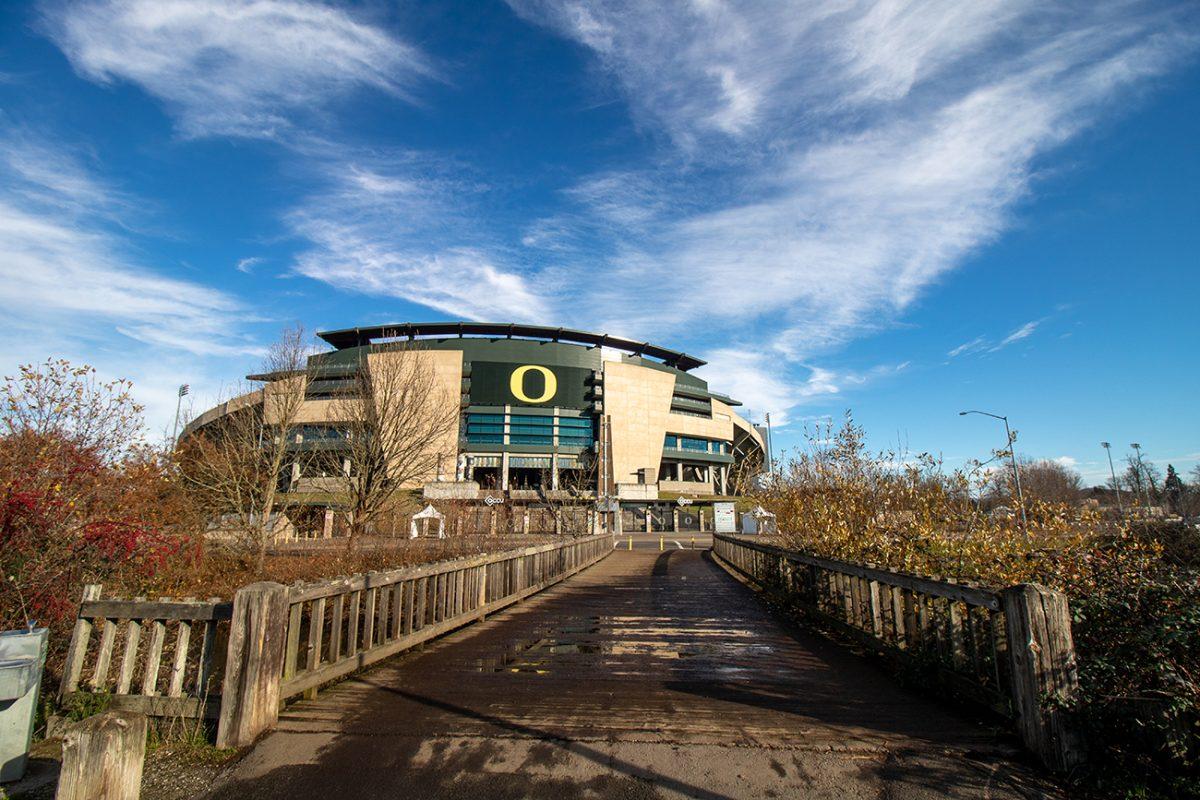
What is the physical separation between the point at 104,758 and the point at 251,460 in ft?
68.9

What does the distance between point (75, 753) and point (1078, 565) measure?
7.67m

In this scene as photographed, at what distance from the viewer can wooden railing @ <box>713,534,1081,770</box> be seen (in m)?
4.16

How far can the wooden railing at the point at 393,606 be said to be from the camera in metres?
5.41

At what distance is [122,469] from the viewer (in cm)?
946

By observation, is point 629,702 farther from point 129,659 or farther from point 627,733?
point 129,659

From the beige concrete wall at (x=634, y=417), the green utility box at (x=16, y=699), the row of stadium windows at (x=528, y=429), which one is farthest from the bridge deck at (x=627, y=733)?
the beige concrete wall at (x=634, y=417)

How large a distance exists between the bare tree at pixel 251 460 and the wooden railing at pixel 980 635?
15.9 m

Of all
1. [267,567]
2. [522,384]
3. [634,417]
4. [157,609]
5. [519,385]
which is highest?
[522,384]

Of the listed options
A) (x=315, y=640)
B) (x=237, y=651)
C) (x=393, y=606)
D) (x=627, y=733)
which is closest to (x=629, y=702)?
(x=627, y=733)

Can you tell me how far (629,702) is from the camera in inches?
216

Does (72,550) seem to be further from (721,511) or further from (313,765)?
(721,511)

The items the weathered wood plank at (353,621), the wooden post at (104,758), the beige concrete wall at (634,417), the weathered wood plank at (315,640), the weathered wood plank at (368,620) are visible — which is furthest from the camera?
the beige concrete wall at (634,417)

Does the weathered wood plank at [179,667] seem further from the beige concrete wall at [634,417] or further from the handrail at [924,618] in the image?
the beige concrete wall at [634,417]

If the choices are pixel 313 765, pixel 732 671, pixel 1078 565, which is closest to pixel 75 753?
pixel 313 765
